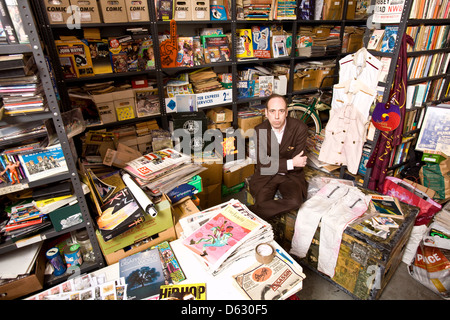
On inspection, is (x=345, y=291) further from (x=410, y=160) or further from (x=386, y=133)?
(x=410, y=160)

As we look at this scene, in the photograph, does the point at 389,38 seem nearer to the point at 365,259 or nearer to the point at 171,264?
the point at 365,259

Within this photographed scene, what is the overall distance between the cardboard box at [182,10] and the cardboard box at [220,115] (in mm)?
1032

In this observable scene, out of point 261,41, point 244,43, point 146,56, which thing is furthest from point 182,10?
point 261,41

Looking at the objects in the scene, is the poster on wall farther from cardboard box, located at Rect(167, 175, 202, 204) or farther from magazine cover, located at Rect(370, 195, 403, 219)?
cardboard box, located at Rect(167, 175, 202, 204)

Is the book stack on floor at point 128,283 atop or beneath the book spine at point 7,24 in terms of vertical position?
beneath

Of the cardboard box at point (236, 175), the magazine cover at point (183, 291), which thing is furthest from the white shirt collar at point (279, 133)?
the magazine cover at point (183, 291)

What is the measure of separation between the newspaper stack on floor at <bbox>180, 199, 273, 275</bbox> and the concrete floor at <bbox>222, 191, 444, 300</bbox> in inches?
35.2

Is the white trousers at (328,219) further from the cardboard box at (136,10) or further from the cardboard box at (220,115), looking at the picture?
the cardboard box at (136,10)

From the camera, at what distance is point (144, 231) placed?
1.63m

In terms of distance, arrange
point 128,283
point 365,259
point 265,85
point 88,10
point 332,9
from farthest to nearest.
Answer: point 332,9 → point 265,85 → point 88,10 → point 365,259 → point 128,283

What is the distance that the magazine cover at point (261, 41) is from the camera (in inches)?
122

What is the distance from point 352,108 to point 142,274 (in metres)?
2.26

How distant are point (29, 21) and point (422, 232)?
2.88 metres
